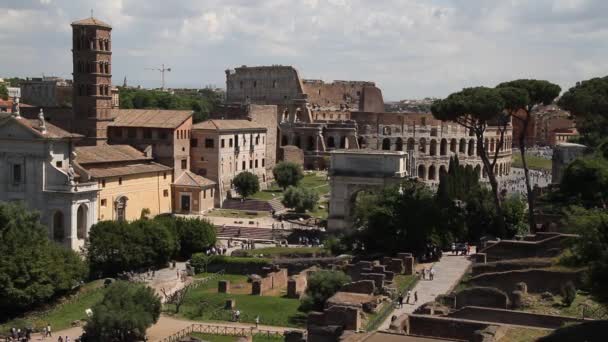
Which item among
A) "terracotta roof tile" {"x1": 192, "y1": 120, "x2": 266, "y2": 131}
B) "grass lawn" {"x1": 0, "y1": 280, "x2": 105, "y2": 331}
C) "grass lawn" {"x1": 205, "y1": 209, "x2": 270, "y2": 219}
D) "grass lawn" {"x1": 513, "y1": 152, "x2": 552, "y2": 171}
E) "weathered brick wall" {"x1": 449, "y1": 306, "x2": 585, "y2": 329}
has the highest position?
"terracotta roof tile" {"x1": 192, "y1": 120, "x2": 266, "y2": 131}

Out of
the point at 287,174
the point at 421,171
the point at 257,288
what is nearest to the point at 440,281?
the point at 257,288

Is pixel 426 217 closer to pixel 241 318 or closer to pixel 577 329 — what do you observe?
pixel 241 318

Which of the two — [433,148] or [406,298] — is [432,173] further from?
[406,298]

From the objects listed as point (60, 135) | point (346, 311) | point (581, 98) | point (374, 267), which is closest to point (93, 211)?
point (60, 135)

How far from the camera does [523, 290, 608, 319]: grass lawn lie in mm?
28141

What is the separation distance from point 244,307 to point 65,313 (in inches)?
320

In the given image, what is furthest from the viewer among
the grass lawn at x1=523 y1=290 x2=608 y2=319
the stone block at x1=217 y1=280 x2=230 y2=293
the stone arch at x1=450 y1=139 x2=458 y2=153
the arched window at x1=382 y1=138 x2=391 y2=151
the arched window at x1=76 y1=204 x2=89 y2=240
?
the stone arch at x1=450 y1=139 x2=458 y2=153

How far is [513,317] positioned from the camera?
86.8 ft

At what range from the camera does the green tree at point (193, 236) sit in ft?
159

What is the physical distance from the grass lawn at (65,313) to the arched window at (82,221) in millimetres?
7204

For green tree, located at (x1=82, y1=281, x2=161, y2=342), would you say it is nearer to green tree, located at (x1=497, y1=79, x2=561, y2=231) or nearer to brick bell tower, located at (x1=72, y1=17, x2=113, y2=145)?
green tree, located at (x1=497, y1=79, x2=561, y2=231)

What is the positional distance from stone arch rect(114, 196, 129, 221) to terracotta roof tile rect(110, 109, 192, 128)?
8.57m

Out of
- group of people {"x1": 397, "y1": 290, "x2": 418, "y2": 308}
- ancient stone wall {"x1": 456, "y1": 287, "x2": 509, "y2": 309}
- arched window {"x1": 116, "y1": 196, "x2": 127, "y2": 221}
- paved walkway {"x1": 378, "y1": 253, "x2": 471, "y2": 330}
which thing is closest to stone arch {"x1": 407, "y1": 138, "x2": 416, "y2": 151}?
arched window {"x1": 116, "y1": 196, "x2": 127, "y2": 221}

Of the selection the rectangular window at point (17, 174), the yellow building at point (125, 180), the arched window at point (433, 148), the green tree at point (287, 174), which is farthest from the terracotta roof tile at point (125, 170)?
the arched window at point (433, 148)
